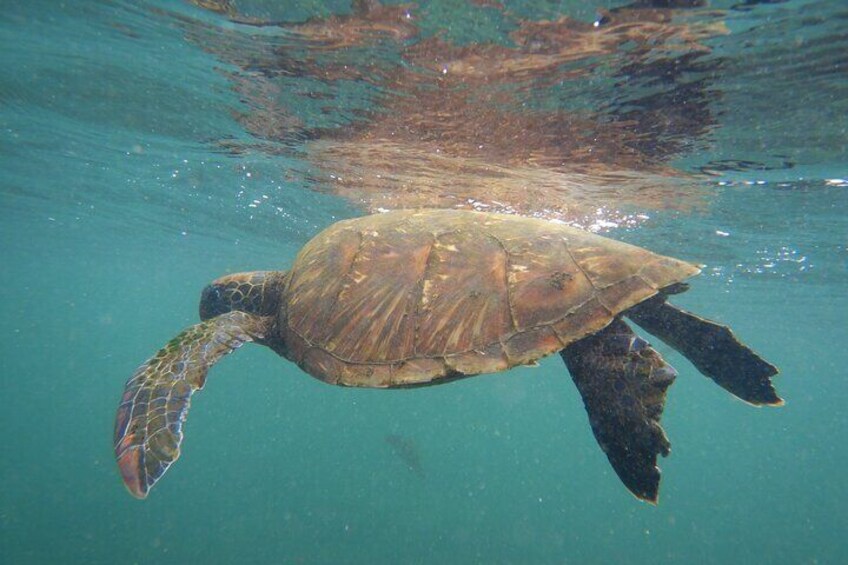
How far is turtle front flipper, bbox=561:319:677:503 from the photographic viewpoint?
3449 millimetres

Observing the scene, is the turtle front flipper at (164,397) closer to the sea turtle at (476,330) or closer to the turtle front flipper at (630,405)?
the sea turtle at (476,330)

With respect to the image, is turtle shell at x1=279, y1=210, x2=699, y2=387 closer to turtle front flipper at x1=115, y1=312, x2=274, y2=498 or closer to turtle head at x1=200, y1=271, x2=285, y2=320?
turtle front flipper at x1=115, y1=312, x2=274, y2=498

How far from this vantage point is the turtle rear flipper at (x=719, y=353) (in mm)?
4406

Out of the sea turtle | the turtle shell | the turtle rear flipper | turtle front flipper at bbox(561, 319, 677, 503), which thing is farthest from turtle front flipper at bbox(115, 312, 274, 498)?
the turtle rear flipper

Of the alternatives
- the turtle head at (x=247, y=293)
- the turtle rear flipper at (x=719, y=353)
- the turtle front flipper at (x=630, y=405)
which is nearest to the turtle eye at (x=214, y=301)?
the turtle head at (x=247, y=293)

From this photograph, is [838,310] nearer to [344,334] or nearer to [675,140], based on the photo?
[675,140]

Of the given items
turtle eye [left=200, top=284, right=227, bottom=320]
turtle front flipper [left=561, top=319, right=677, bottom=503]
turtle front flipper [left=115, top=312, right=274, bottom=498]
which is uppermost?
turtle front flipper [left=561, top=319, right=677, bottom=503]

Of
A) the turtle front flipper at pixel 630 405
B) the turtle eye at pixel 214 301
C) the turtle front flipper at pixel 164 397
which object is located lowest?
the turtle eye at pixel 214 301

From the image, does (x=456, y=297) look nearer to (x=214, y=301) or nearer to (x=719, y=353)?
(x=719, y=353)

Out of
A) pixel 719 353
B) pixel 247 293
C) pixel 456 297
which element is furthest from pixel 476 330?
pixel 247 293

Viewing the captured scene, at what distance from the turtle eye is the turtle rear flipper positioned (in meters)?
5.95

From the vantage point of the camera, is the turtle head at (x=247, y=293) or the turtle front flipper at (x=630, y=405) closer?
the turtle front flipper at (x=630, y=405)

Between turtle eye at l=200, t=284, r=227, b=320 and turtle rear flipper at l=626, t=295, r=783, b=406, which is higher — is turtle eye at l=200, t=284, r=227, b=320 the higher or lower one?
the lower one

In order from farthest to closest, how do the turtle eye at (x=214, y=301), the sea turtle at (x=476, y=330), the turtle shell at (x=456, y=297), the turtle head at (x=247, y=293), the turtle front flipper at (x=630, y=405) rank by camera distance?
the turtle eye at (x=214, y=301) < the turtle head at (x=247, y=293) < the turtle shell at (x=456, y=297) < the sea turtle at (x=476, y=330) < the turtle front flipper at (x=630, y=405)
